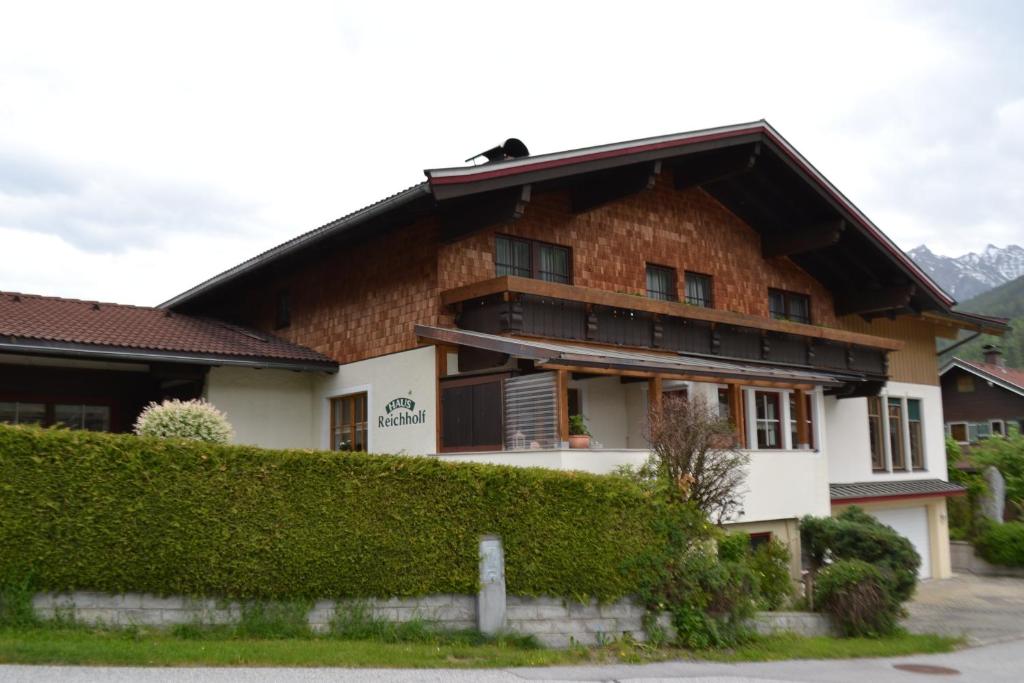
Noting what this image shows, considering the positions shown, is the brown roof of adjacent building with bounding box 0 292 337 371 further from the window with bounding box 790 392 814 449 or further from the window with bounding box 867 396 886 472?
the window with bounding box 867 396 886 472

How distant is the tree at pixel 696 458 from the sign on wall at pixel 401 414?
4186 millimetres

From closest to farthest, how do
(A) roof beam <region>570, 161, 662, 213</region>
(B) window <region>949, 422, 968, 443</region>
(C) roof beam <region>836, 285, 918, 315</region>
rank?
(A) roof beam <region>570, 161, 662, 213</region>
(C) roof beam <region>836, 285, 918, 315</region>
(B) window <region>949, 422, 968, 443</region>

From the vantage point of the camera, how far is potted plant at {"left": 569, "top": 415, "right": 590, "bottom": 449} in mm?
13141

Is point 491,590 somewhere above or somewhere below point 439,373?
below

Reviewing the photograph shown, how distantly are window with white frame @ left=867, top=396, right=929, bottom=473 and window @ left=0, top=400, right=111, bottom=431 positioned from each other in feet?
56.2

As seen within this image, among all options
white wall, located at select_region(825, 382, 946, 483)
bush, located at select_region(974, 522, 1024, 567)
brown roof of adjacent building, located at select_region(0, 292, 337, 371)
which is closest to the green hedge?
brown roof of adjacent building, located at select_region(0, 292, 337, 371)

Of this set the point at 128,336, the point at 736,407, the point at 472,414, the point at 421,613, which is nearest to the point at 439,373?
the point at 472,414

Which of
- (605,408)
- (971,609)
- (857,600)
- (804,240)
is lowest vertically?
(971,609)

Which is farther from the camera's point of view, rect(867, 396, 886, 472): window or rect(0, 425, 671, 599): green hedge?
rect(867, 396, 886, 472): window

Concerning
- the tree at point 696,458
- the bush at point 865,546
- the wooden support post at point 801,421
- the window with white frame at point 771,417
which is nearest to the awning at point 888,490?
the window with white frame at point 771,417

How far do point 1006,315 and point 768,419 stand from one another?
132 m

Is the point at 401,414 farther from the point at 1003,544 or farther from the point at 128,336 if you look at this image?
the point at 1003,544

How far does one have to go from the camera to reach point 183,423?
40.7 feet

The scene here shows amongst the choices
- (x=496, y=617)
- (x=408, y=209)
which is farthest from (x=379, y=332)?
(x=496, y=617)
